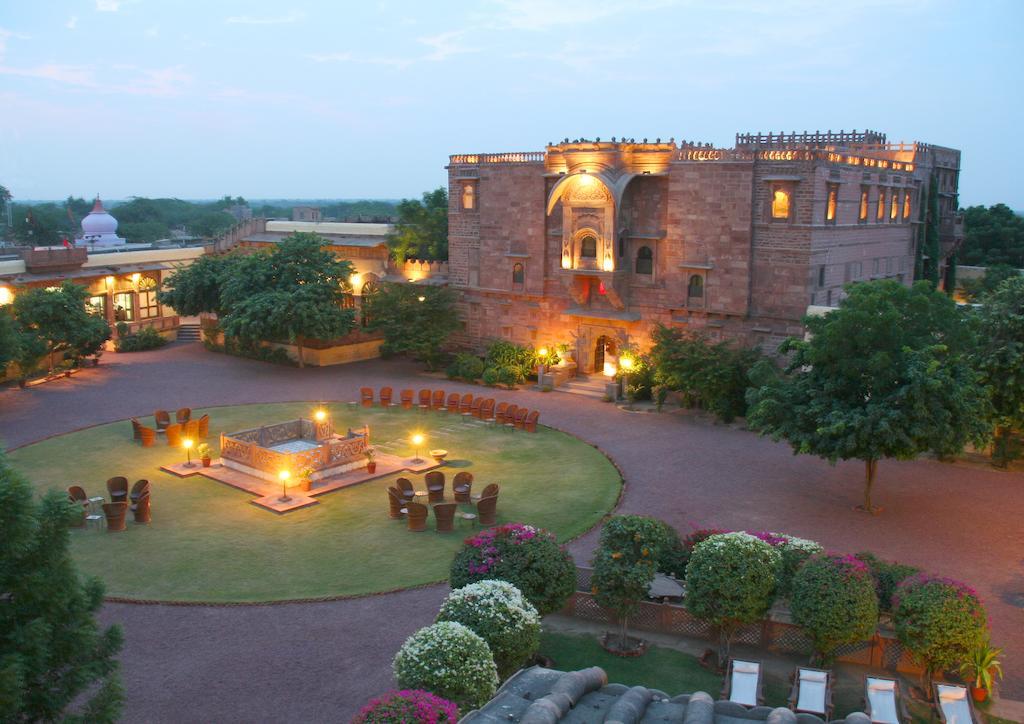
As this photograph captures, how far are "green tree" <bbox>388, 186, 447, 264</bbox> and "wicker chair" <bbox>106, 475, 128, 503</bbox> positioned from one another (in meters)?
25.0

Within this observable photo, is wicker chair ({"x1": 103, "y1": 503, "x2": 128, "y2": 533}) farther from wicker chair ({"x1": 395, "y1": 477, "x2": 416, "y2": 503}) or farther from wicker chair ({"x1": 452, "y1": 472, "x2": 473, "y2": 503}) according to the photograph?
wicker chair ({"x1": 452, "y1": 472, "x2": 473, "y2": 503})

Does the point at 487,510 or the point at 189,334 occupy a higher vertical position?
the point at 189,334

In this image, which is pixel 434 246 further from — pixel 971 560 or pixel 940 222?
pixel 971 560

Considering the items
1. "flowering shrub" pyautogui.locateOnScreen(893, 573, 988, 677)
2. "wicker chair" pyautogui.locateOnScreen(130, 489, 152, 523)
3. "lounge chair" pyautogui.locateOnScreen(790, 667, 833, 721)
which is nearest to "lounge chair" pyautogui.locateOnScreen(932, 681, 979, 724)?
"flowering shrub" pyautogui.locateOnScreen(893, 573, 988, 677)

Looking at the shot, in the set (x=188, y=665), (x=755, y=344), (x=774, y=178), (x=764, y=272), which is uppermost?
(x=774, y=178)

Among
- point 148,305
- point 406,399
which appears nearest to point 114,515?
point 406,399

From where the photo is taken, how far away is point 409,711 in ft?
33.1

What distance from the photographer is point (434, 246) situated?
46062mm

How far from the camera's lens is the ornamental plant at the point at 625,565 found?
14.7 meters

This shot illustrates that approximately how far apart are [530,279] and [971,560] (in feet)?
74.7

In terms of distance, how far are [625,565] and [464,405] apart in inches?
682

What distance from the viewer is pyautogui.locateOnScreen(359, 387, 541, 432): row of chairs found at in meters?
29.8

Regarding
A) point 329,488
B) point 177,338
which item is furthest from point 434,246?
point 329,488

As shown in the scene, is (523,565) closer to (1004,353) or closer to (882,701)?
(882,701)
